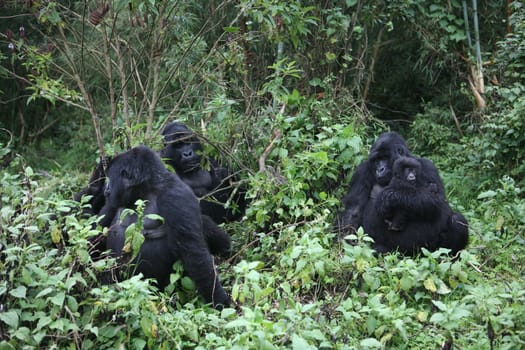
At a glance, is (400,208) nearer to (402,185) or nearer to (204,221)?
(402,185)

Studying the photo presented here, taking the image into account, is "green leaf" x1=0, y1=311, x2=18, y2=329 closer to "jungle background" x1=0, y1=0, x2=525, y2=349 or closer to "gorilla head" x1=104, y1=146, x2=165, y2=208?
"jungle background" x1=0, y1=0, x2=525, y2=349

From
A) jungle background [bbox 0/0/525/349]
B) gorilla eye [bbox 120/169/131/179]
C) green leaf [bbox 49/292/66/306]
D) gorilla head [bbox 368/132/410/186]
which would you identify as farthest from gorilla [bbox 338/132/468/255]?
green leaf [bbox 49/292/66/306]

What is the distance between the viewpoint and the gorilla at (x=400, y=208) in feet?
16.5

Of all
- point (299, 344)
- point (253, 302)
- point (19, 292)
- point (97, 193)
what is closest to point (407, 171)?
point (253, 302)

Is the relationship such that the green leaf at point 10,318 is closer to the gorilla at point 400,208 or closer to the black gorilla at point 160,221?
the black gorilla at point 160,221

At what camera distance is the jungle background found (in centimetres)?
342

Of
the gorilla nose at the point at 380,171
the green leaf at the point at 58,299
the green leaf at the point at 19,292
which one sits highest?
the gorilla nose at the point at 380,171

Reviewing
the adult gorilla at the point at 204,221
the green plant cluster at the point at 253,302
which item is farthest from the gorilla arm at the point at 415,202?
the adult gorilla at the point at 204,221

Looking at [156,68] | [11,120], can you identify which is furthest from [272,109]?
[11,120]

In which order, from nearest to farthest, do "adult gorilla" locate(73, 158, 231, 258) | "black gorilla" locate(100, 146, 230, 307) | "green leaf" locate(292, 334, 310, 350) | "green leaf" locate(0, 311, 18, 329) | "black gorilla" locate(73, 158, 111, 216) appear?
"green leaf" locate(292, 334, 310, 350), "green leaf" locate(0, 311, 18, 329), "black gorilla" locate(100, 146, 230, 307), "adult gorilla" locate(73, 158, 231, 258), "black gorilla" locate(73, 158, 111, 216)

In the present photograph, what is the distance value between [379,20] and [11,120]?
6287mm

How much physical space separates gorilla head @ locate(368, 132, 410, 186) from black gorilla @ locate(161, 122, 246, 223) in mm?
1215

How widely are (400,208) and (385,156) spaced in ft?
1.66

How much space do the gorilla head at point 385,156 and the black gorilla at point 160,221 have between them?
5.61 ft
